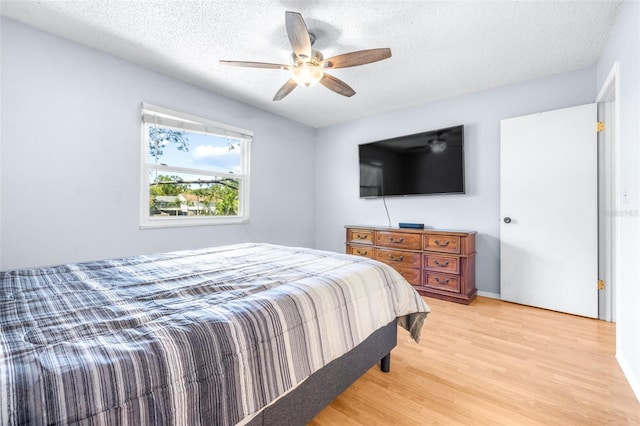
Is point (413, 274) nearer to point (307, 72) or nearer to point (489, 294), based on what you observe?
point (489, 294)

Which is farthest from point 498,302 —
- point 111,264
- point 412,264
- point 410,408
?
point 111,264

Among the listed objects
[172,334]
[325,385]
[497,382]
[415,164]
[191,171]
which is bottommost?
[497,382]

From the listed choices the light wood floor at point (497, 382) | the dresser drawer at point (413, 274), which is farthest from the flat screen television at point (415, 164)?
the light wood floor at point (497, 382)

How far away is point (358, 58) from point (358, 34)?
0.35 meters

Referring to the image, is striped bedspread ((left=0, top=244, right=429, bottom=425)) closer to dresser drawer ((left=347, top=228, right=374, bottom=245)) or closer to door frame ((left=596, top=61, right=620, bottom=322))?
dresser drawer ((left=347, top=228, right=374, bottom=245))

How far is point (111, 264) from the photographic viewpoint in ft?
5.59

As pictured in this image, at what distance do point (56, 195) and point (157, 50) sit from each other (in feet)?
4.97

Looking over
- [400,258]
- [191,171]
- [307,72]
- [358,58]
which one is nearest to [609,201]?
[400,258]

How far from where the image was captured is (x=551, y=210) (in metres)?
2.82

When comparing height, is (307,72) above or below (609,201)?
above

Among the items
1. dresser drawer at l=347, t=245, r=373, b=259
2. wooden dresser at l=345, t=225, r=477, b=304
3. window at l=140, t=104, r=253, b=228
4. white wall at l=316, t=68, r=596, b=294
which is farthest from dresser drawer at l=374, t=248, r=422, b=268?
window at l=140, t=104, r=253, b=228

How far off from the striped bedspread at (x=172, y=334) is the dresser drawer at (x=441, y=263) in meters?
1.69

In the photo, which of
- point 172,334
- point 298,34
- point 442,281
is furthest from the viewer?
point 442,281

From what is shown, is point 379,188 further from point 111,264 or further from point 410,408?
point 111,264
